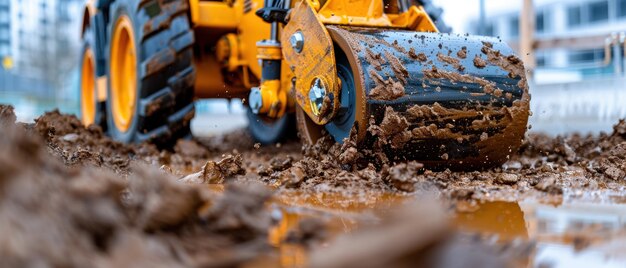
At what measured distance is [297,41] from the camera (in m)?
3.82

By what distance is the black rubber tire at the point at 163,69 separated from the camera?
196 inches

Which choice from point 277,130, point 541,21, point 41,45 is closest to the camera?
point 277,130

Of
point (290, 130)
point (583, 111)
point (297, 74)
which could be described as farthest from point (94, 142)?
point (583, 111)

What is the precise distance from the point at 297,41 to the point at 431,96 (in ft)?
2.69

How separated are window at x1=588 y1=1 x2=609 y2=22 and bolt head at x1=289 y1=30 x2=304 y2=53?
26843mm

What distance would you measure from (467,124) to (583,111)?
5034mm

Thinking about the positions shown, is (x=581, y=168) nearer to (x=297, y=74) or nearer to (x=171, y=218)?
(x=297, y=74)

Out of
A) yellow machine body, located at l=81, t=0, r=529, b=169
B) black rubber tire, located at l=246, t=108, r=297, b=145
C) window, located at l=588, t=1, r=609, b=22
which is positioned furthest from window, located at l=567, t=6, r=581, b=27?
yellow machine body, located at l=81, t=0, r=529, b=169

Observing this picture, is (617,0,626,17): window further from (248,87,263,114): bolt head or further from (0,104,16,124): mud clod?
(0,104,16,124): mud clod

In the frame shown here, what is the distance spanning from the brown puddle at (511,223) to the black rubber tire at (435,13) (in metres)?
2.12

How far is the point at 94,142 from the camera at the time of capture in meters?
5.20

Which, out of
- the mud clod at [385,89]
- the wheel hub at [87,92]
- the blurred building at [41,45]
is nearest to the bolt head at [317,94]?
the mud clod at [385,89]

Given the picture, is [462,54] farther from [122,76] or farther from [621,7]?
[621,7]

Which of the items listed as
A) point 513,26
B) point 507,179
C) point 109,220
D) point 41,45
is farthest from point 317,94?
point 41,45
